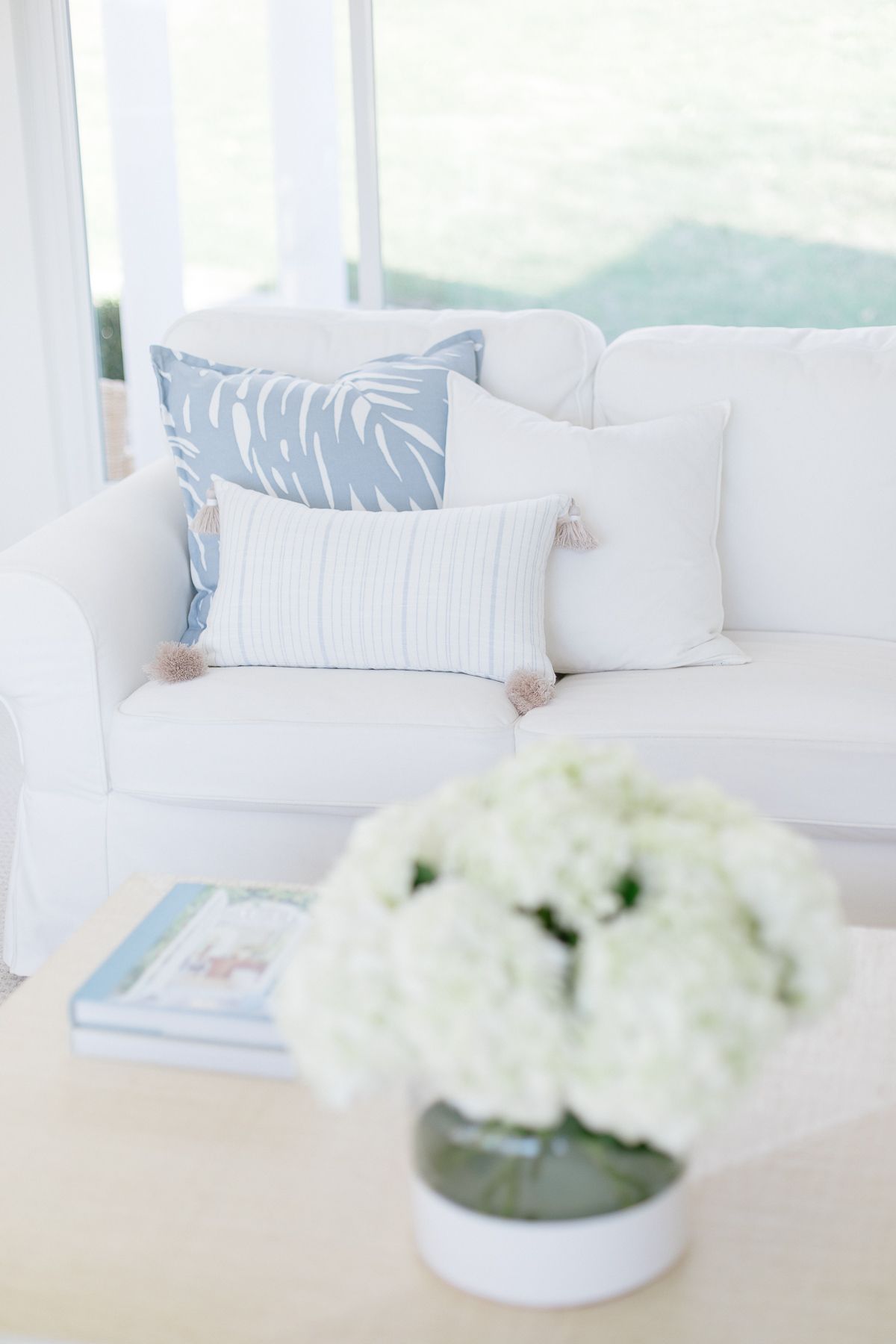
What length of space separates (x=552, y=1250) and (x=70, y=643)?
128cm

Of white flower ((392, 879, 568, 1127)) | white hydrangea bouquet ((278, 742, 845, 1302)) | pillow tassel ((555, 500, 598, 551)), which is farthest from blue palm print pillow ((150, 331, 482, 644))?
white flower ((392, 879, 568, 1127))

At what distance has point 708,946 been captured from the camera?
2.42 feet

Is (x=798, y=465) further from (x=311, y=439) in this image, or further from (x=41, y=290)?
(x=41, y=290)

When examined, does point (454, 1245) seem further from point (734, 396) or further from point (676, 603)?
point (734, 396)

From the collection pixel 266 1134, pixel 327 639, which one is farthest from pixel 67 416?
pixel 266 1134

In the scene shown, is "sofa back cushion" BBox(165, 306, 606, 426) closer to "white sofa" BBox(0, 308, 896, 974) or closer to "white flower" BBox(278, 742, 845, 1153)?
"white sofa" BBox(0, 308, 896, 974)

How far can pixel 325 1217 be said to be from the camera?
104 centimetres

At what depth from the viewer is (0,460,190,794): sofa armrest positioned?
1.93m

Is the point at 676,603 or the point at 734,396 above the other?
the point at 734,396

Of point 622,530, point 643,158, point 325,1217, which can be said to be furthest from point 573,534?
point 643,158

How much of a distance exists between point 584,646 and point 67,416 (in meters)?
2.51

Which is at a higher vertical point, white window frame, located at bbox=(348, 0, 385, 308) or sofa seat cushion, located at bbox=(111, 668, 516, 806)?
white window frame, located at bbox=(348, 0, 385, 308)

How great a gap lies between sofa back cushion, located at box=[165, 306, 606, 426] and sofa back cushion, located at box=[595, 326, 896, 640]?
9 cm

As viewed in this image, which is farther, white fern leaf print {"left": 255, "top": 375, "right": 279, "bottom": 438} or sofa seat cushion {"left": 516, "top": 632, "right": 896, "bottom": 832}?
white fern leaf print {"left": 255, "top": 375, "right": 279, "bottom": 438}
